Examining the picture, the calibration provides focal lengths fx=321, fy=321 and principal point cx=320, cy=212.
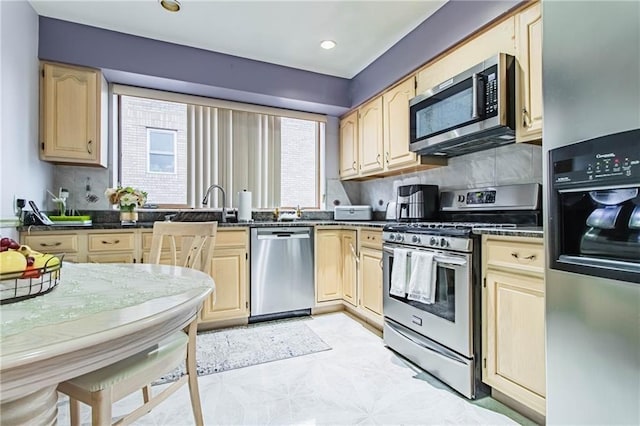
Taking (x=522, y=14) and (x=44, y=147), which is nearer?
(x=522, y=14)

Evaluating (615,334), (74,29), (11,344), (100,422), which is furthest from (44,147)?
(615,334)

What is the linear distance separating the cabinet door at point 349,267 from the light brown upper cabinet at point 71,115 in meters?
2.25

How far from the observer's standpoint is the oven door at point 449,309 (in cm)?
176

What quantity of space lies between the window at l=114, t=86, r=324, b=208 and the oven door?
202 cm

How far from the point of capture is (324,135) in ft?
12.7

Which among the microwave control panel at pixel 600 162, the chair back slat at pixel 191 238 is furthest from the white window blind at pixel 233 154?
the microwave control panel at pixel 600 162

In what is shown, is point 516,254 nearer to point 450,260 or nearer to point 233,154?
point 450,260

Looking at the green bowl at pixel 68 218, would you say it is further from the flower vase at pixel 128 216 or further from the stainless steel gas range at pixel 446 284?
the stainless steel gas range at pixel 446 284

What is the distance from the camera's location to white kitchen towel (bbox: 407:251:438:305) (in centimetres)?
195

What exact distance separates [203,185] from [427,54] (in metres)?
2.37

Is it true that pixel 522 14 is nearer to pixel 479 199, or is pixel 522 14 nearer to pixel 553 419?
pixel 479 199

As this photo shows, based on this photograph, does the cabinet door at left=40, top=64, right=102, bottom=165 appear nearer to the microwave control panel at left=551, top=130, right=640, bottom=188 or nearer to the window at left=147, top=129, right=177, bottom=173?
the window at left=147, top=129, right=177, bottom=173

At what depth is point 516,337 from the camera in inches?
61.5

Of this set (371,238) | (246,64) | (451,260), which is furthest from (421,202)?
(246,64)
